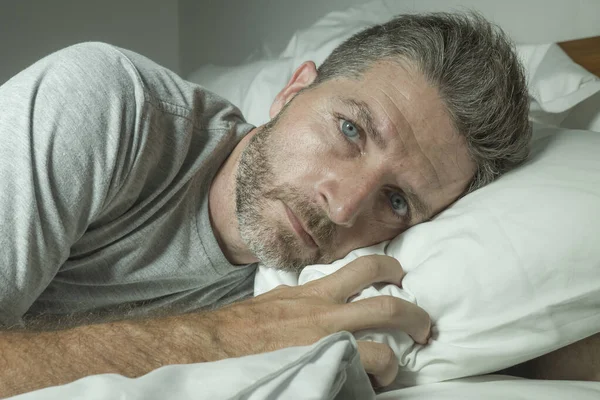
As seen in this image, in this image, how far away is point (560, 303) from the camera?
0.93 meters

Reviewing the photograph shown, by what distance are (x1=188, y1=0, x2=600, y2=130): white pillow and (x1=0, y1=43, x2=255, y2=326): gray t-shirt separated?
47 cm

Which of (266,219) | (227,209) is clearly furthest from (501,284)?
(227,209)

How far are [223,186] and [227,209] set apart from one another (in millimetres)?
41

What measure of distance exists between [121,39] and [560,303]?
1884 millimetres

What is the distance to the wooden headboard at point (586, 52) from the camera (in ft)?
4.90

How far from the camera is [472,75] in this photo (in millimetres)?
1147

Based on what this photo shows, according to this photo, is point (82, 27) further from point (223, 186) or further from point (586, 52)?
point (586, 52)

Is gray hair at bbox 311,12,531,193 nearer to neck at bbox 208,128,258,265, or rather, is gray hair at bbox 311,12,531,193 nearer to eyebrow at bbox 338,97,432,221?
eyebrow at bbox 338,97,432,221

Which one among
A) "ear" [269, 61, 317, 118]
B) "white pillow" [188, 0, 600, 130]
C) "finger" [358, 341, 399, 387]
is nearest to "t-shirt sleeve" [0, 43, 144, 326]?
"ear" [269, 61, 317, 118]

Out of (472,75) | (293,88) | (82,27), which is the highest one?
(472,75)

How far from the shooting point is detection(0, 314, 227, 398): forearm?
2.50 ft

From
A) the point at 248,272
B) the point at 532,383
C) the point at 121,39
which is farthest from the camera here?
the point at 121,39

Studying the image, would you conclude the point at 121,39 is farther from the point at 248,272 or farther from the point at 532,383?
the point at 532,383

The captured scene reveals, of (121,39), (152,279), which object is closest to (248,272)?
(152,279)
